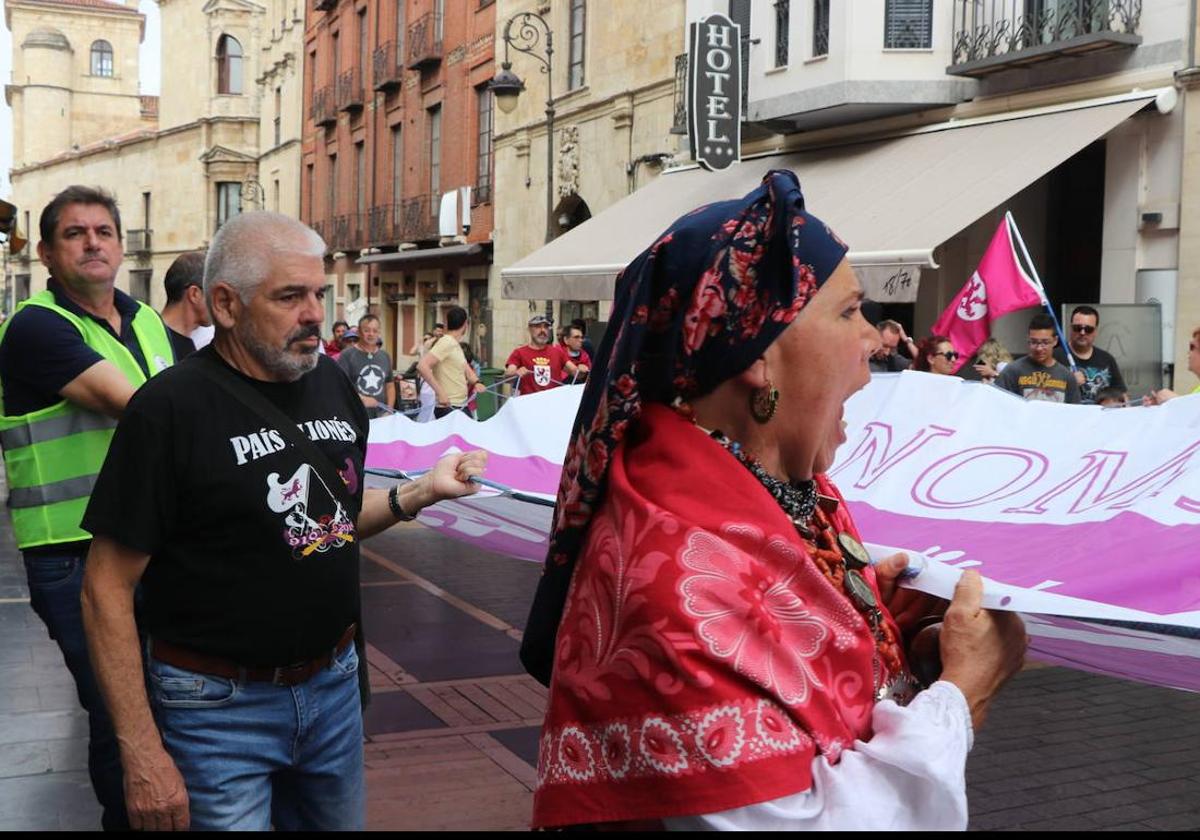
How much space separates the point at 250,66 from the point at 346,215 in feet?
63.1

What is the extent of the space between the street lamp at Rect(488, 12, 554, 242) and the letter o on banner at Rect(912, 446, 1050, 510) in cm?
1654

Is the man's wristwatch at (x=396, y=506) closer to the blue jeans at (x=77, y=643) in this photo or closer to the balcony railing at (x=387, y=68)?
the blue jeans at (x=77, y=643)

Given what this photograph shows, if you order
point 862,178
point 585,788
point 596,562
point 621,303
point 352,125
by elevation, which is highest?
point 352,125

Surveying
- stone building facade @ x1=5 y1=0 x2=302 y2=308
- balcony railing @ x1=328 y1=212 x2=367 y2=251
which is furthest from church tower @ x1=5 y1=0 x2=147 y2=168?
balcony railing @ x1=328 y1=212 x2=367 y2=251

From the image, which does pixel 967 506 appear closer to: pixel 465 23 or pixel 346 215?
pixel 465 23

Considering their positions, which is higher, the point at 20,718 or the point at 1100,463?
the point at 1100,463

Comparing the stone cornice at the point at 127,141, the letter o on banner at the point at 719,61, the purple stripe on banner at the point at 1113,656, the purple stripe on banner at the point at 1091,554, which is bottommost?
the purple stripe on banner at the point at 1113,656

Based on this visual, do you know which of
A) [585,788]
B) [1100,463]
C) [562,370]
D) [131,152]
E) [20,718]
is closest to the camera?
[585,788]

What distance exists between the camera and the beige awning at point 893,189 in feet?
45.6

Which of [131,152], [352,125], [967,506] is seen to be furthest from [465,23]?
[131,152]

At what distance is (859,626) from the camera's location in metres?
2.05

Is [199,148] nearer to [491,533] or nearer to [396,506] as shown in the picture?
[491,533]

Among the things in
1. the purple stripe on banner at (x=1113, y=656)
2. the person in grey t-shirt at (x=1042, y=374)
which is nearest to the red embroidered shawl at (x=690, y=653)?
the purple stripe on banner at (x=1113, y=656)

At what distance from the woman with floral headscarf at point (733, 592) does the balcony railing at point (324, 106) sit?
142 ft
